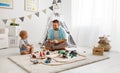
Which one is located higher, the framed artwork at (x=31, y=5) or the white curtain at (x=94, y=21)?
the framed artwork at (x=31, y=5)

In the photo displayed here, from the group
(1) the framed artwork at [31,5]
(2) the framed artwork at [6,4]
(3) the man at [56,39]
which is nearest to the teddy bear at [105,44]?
(3) the man at [56,39]

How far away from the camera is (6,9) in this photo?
7.73ft

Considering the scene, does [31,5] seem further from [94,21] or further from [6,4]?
[94,21]

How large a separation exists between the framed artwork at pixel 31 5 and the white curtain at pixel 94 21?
2.54 ft

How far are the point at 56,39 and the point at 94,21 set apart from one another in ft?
2.67

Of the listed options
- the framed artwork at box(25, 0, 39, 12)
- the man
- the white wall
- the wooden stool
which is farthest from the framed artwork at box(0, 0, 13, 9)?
the wooden stool

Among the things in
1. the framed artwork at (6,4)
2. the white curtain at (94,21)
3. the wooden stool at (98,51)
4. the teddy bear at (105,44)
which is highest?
the framed artwork at (6,4)

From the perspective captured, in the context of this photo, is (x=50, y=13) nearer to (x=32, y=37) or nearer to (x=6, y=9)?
(x=32, y=37)

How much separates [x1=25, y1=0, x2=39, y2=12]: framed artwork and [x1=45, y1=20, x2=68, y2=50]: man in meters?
0.86

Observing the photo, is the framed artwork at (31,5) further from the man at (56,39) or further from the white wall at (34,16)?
the man at (56,39)

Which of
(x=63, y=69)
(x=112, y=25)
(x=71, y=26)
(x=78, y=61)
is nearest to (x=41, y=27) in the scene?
(x=71, y=26)

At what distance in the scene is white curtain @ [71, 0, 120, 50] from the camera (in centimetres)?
207

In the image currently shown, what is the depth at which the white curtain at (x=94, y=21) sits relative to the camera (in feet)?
6.79

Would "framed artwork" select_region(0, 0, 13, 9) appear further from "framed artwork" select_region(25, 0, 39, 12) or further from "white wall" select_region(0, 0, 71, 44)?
"framed artwork" select_region(25, 0, 39, 12)
